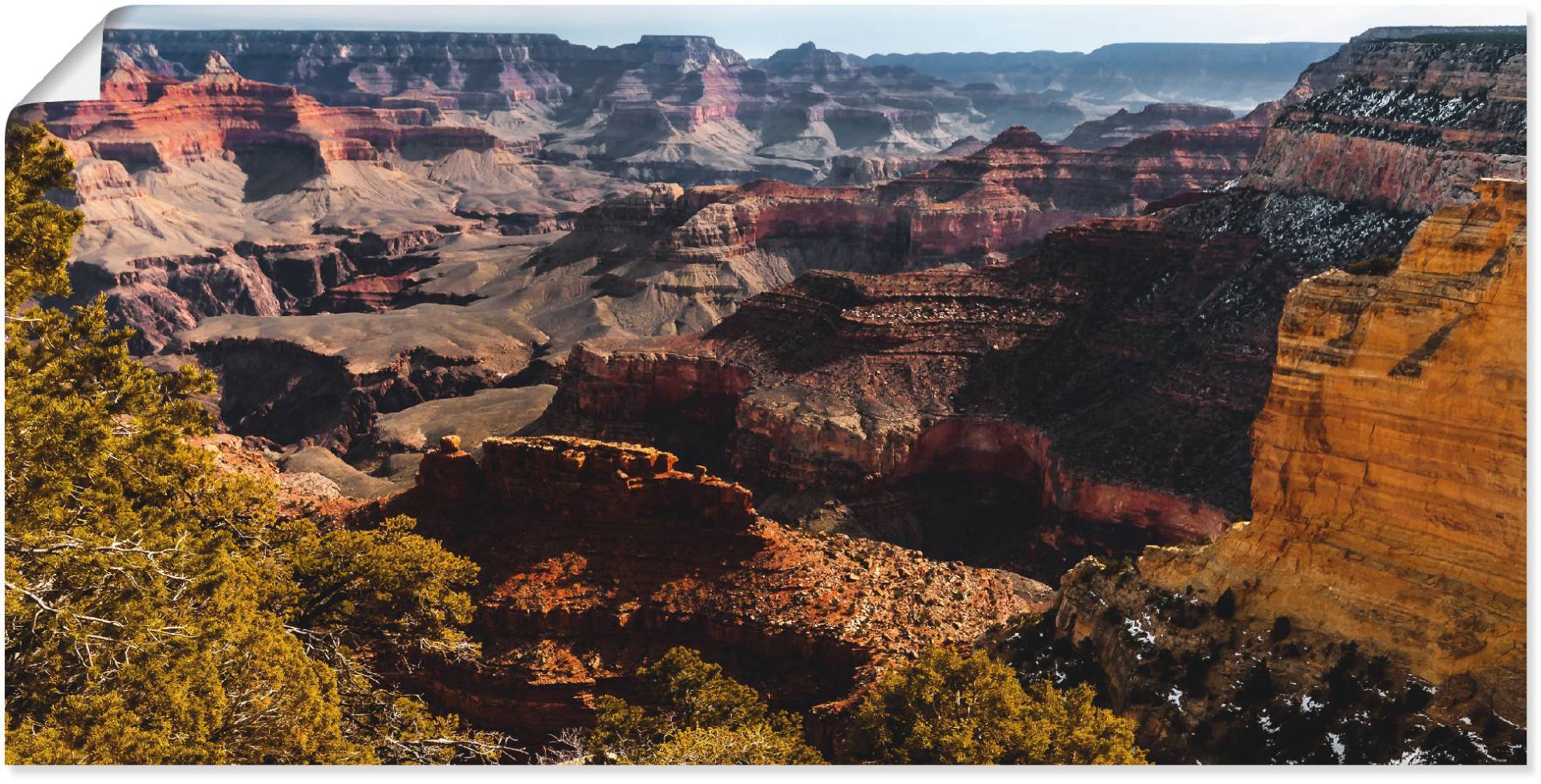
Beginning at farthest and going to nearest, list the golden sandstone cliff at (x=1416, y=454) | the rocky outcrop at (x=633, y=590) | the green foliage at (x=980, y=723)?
the rocky outcrop at (x=633, y=590)
the green foliage at (x=980, y=723)
the golden sandstone cliff at (x=1416, y=454)

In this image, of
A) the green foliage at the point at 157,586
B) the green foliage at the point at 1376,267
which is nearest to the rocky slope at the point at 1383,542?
the green foliage at the point at 1376,267

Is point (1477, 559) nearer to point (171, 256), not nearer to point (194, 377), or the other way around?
point (194, 377)

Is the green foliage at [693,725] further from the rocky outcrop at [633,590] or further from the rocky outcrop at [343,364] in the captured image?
the rocky outcrop at [343,364]

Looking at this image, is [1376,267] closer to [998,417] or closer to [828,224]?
[998,417]

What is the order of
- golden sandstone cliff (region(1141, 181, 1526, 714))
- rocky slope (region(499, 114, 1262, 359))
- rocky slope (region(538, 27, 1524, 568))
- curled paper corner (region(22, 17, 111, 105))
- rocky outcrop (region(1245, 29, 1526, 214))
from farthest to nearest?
rocky slope (region(499, 114, 1262, 359))
rocky outcrop (region(1245, 29, 1526, 214))
rocky slope (region(538, 27, 1524, 568))
curled paper corner (region(22, 17, 111, 105))
golden sandstone cliff (region(1141, 181, 1526, 714))

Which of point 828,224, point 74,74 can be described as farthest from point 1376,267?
point 828,224

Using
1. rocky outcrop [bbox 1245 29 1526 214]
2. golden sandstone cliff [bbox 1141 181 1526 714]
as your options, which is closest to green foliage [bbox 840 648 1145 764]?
golden sandstone cliff [bbox 1141 181 1526 714]

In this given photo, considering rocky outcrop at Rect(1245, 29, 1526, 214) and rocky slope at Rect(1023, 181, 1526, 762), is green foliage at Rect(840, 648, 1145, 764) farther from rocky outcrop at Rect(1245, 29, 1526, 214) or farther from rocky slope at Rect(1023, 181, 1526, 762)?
rocky outcrop at Rect(1245, 29, 1526, 214)

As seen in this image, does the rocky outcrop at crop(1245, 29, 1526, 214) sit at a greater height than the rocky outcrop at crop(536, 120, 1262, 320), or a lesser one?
greater
